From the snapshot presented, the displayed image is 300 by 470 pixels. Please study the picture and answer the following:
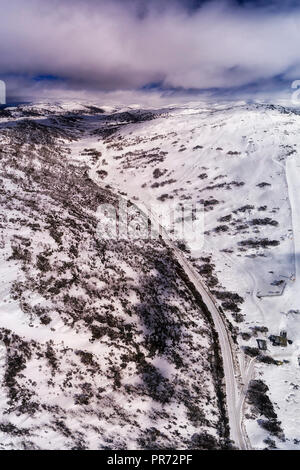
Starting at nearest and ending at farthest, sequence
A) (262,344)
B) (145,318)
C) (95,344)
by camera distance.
Answer: (95,344) → (145,318) → (262,344)

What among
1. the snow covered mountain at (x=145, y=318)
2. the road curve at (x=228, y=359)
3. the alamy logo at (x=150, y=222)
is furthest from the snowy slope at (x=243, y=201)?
the alamy logo at (x=150, y=222)

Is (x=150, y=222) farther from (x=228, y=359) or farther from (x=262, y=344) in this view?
(x=228, y=359)

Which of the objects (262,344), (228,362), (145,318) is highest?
(145,318)

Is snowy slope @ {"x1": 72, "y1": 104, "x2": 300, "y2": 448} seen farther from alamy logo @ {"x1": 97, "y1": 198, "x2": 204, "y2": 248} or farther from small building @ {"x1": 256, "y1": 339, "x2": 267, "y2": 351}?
alamy logo @ {"x1": 97, "y1": 198, "x2": 204, "y2": 248}

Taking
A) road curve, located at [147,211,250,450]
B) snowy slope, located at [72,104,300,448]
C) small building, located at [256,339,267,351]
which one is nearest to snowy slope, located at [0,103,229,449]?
road curve, located at [147,211,250,450]

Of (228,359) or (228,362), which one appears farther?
(228,359)

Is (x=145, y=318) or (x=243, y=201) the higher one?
(x=243, y=201)

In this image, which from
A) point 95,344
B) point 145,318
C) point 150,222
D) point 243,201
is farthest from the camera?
point 243,201

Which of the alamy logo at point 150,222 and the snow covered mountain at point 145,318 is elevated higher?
Result: the alamy logo at point 150,222

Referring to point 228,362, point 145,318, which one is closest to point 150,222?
point 145,318

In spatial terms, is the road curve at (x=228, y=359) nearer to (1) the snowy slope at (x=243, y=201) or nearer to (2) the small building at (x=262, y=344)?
(1) the snowy slope at (x=243, y=201)
